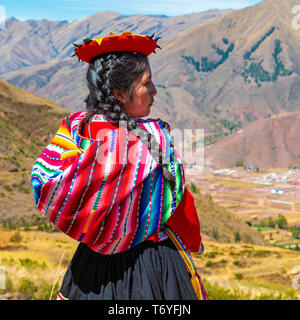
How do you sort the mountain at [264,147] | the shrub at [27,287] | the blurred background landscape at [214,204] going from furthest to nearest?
the mountain at [264,147]
the blurred background landscape at [214,204]
the shrub at [27,287]

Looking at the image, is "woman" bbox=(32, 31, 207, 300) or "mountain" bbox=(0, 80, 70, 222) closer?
"woman" bbox=(32, 31, 207, 300)

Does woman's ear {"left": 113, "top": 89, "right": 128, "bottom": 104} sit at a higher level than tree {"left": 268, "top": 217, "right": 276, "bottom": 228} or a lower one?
higher

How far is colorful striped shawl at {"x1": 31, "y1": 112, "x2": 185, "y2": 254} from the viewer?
1.72m

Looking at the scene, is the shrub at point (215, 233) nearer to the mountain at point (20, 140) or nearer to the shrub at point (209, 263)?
the mountain at point (20, 140)

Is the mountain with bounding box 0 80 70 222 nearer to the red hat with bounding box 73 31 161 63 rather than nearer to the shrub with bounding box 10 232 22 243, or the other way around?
the shrub with bounding box 10 232 22 243

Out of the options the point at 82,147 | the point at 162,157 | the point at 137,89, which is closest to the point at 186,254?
the point at 162,157

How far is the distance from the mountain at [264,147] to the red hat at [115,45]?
150265 mm

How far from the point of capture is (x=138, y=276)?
1.89m

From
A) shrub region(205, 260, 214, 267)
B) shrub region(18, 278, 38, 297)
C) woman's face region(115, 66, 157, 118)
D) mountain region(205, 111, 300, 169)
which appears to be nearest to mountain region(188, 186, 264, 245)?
shrub region(205, 260, 214, 267)


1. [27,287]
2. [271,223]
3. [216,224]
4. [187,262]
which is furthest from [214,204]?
[187,262]

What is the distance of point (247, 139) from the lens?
166125mm

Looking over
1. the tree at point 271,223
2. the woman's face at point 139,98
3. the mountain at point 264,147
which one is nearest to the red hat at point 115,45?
the woman's face at point 139,98

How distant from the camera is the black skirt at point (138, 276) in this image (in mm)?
1880

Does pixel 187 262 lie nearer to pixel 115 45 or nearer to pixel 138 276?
pixel 138 276
